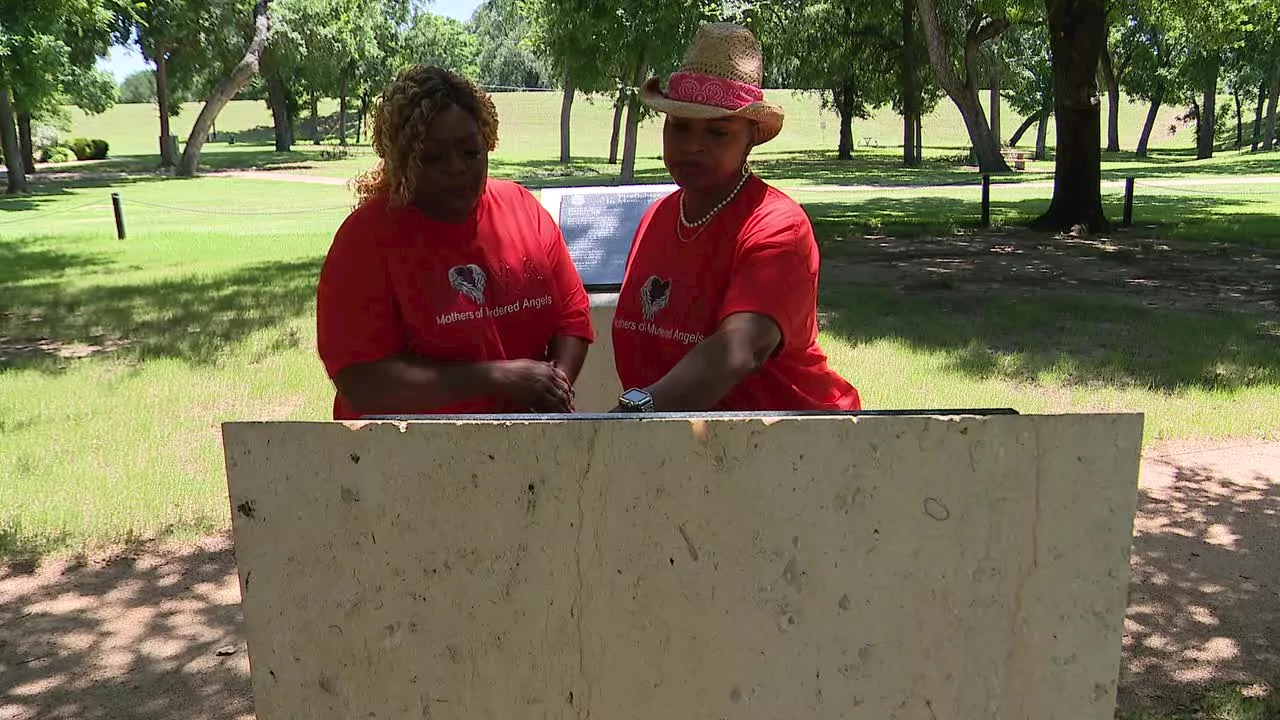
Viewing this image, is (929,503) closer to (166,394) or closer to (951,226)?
(166,394)

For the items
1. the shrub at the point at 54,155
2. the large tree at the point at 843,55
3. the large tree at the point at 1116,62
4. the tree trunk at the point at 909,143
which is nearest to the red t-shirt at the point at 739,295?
the large tree at the point at 843,55

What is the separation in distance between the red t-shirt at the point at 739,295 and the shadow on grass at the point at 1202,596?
76.6 inches

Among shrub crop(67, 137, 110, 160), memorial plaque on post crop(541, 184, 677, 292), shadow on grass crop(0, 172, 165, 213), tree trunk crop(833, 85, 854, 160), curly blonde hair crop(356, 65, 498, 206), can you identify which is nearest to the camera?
curly blonde hair crop(356, 65, 498, 206)

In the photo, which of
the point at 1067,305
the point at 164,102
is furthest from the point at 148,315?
the point at 164,102

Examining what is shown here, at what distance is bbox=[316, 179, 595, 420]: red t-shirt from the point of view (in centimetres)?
232

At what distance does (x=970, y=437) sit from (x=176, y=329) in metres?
8.95

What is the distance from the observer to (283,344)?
8.65 metres

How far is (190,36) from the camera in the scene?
41.2 m

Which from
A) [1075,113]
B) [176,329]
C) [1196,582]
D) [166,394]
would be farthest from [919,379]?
[1075,113]

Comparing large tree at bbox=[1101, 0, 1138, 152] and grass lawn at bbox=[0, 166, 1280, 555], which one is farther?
large tree at bbox=[1101, 0, 1138, 152]

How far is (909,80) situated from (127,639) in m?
40.8

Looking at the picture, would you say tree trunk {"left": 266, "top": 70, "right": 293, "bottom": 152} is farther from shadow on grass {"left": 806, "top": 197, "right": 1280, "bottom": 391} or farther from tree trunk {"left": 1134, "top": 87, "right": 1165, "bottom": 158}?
shadow on grass {"left": 806, "top": 197, "right": 1280, "bottom": 391}

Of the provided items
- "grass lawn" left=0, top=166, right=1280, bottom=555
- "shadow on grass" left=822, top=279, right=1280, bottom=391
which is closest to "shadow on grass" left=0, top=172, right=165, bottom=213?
"grass lawn" left=0, top=166, right=1280, bottom=555

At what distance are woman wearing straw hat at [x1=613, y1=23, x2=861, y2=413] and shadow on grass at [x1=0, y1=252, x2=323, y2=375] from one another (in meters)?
6.66
